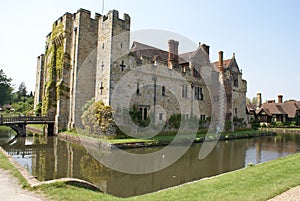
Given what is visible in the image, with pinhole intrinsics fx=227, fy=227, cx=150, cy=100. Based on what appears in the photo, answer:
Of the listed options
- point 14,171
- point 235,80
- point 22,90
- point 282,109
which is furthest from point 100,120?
point 22,90

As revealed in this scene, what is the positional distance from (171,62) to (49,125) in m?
15.6

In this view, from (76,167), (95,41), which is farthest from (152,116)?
(76,167)

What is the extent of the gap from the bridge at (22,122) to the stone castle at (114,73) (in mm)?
1223

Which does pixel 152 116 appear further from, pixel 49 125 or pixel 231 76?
pixel 231 76

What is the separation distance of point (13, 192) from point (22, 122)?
19939mm

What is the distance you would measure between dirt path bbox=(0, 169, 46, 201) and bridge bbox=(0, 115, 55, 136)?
18412mm

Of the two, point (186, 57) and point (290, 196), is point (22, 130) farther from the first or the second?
point (290, 196)

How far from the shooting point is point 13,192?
228 inches

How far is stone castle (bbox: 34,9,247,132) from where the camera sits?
21812mm

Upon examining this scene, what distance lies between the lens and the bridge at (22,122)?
74.9 ft

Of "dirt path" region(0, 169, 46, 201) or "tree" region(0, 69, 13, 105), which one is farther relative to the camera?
"tree" region(0, 69, 13, 105)

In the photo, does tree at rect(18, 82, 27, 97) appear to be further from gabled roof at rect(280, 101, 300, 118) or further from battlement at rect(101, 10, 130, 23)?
gabled roof at rect(280, 101, 300, 118)

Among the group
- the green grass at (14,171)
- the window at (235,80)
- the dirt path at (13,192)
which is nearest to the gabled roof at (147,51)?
the window at (235,80)

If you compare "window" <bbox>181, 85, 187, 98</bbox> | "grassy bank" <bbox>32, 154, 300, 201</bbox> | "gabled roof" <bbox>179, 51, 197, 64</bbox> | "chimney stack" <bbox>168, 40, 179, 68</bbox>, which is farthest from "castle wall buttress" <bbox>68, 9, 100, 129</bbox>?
"grassy bank" <bbox>32, 154, 300, 201</bbox>
